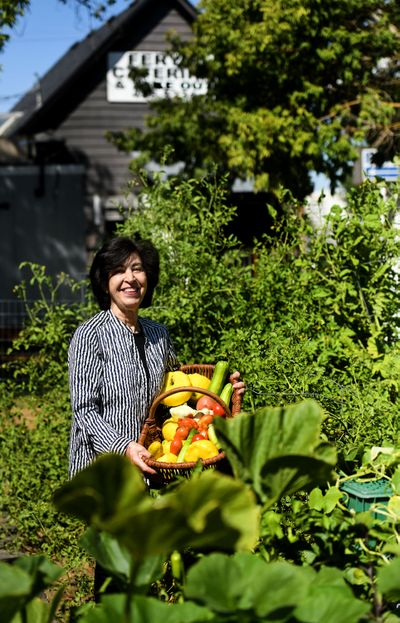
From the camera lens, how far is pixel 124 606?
1184 millimetres

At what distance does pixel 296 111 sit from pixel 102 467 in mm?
10157

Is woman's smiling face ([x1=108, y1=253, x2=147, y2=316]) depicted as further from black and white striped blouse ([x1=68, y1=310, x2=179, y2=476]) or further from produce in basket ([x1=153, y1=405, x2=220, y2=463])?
produce in basket ([x1=153, y1=405, x2=220, y2=463])

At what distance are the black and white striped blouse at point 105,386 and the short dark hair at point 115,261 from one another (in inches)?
7.5

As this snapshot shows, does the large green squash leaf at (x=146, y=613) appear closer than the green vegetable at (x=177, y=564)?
Yes

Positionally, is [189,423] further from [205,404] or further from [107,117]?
[107,117]

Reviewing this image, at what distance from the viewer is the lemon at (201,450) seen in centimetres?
254

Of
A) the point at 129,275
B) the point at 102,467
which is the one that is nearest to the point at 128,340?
the point at 129,275

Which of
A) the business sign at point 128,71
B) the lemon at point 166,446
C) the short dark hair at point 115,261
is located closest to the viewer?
the lemon at point 166,446

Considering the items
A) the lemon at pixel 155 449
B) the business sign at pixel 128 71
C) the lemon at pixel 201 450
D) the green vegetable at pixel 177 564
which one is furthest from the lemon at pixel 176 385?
the business sign at pixel 128 71

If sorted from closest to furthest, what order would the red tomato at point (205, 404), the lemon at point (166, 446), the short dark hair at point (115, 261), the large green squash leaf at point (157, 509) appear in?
the large green squash leaf at point (157, 509)
the lemon at point (166, 446)
the red tomato at point (205, 404)
the short dark hair at point (115, 261)

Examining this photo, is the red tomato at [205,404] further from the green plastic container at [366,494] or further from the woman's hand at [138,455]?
the green plastic container at [366,494]

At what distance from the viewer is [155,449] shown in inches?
112

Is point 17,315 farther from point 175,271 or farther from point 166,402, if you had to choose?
point 166,402

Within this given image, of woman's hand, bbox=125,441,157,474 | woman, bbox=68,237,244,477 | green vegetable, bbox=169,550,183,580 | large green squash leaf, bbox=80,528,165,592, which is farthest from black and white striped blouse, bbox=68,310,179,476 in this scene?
large green squash leaf, bbox=80,528,165,592
